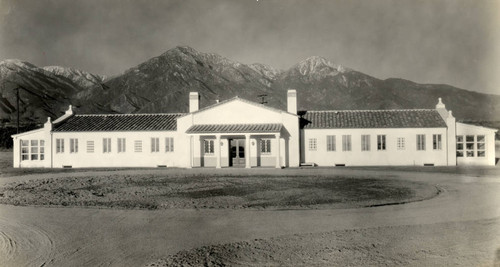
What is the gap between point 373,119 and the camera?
3073cm

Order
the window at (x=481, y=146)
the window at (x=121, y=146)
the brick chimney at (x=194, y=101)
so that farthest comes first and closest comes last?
the brick chimney at (x=194, y=101), the window at (x=121, y=146), the window at (x=481, y=146)

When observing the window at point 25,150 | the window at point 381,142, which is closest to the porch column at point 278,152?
the window at point 381,142

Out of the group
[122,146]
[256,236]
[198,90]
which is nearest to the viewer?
[256,236]

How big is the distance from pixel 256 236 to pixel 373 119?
79.3ft

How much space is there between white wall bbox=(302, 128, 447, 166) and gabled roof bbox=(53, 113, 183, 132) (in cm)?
1051

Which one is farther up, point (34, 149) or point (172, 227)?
point (34, 149)

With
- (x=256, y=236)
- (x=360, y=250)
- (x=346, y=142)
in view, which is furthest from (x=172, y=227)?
(x=346, y=142)

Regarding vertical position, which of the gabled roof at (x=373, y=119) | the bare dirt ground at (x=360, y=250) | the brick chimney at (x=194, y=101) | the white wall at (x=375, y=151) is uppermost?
the brick chimney at (x=194, y=101)

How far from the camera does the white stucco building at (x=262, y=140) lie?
2897 cm

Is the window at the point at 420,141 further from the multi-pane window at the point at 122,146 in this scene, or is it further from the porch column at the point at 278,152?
the multi-pane window at the point at 122,146

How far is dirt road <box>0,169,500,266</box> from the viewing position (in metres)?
7.35

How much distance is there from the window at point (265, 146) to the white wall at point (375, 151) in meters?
2.48

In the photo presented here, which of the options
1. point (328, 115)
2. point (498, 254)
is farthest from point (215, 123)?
point (498, 254)

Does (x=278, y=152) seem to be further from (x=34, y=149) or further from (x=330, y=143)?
(x=34, y=149)
